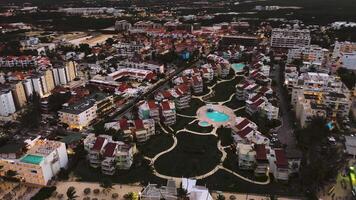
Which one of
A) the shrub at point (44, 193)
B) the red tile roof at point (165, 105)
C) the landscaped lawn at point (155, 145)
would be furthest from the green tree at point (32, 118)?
the red tile roof at point (165, 105)

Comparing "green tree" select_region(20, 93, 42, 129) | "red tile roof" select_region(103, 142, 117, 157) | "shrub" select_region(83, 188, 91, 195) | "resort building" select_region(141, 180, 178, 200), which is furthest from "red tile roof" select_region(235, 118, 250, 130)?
"green tree" select_region(20, 93, 42, 129)

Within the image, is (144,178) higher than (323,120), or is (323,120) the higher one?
(323,120)

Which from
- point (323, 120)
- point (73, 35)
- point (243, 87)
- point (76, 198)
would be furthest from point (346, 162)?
point (73, 35)

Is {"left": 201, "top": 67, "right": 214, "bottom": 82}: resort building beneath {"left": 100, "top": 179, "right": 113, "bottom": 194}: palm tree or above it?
above

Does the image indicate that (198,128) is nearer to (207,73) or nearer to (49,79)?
(207,73)

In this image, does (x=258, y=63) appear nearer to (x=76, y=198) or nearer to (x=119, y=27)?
(x=76, y=198)

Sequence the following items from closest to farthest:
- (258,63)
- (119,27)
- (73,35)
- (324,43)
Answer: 1. (258,63)
2. (324,43)
3. (73,35)
4. (119,27)

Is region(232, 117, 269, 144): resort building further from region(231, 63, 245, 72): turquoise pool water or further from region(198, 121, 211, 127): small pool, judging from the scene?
region(231, 63, 245, 72): turquoise pool water
